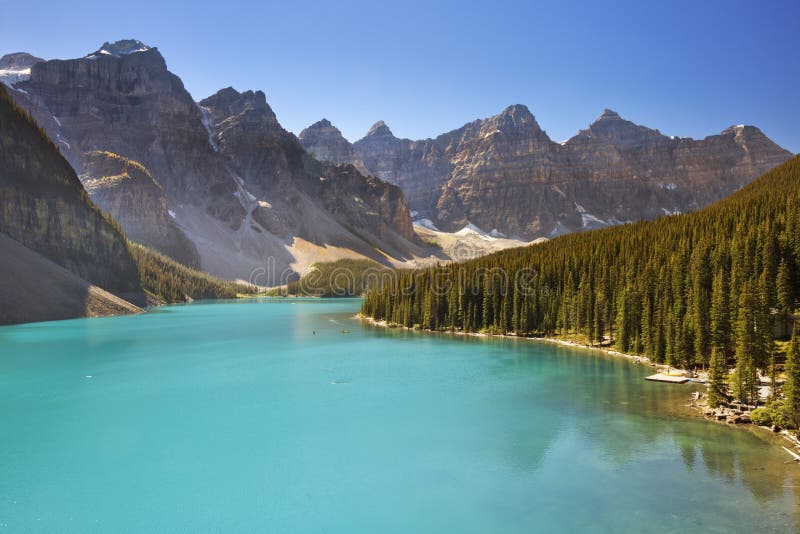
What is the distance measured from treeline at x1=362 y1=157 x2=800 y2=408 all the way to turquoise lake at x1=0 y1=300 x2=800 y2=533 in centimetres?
522

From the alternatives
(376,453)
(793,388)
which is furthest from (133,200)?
(793,388)

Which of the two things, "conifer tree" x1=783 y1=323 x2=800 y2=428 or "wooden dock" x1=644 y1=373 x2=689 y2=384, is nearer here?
"conifer tree" x1=783 y1=323 x2=800 y2=428

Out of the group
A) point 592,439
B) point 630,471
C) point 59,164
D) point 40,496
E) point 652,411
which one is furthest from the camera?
point 59,164

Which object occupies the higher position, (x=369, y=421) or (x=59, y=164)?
(x=59, y=164)

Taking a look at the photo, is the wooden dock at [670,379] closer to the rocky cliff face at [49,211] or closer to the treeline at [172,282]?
the rocky cliff face at [49,211]

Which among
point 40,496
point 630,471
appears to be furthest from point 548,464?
point 40,496

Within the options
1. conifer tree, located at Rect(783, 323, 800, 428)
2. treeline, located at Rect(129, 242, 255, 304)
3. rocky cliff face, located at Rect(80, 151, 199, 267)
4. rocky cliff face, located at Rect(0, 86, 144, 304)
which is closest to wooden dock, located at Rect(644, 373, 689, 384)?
conifer tree, located at Rect(783, 323, 800, 428)

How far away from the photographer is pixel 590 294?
62.0 m

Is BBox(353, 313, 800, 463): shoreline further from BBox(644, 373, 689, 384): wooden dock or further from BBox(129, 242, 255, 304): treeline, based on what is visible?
BBox(129, 242, 255, 304): treeline

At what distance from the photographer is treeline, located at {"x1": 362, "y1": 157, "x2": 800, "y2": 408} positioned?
41.6 m

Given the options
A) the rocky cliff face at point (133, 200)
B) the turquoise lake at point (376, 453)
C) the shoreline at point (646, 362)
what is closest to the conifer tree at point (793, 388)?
the shoreline at point (646, 362)

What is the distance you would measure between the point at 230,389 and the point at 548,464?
24.3 meters

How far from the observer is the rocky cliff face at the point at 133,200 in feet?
604

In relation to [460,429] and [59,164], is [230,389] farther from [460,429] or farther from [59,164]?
[59,164]
